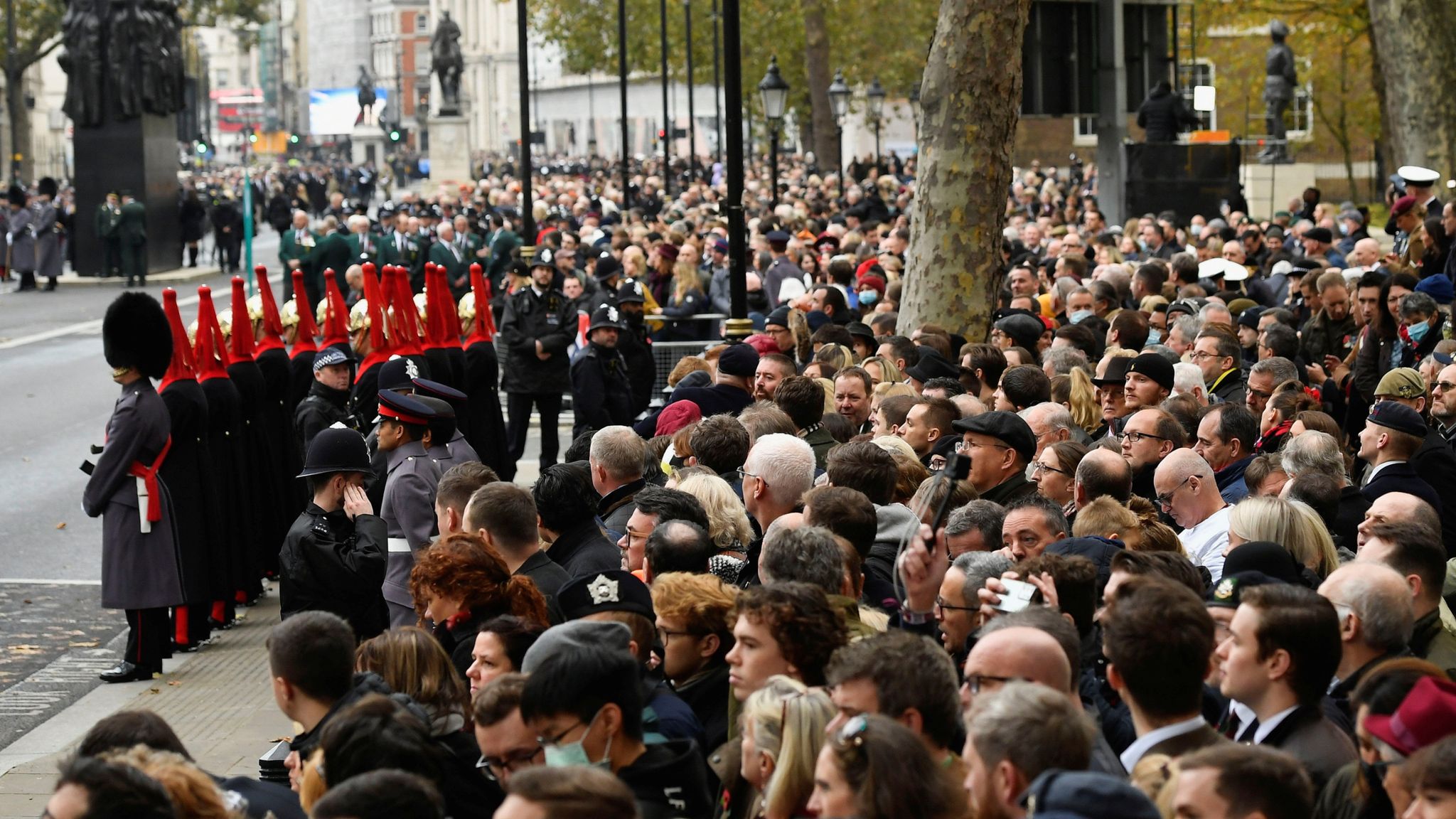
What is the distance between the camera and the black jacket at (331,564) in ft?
27.3

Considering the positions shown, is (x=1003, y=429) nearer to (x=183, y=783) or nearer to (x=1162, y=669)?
(x=1162, y=669)

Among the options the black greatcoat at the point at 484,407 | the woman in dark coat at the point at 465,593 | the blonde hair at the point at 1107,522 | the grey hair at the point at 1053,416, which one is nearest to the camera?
the woman in dark coat at the point at 465,593

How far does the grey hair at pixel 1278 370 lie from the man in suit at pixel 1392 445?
1.60 metres

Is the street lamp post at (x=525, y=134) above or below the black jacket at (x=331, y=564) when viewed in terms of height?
above

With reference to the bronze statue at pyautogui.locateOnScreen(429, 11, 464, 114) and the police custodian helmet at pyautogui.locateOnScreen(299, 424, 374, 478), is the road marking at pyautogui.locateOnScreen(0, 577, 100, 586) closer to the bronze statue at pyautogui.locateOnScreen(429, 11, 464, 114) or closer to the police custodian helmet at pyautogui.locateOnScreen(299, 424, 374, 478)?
the police custodian helmet at pyautogui.locateOnScreen(299, 424, 374, 478)

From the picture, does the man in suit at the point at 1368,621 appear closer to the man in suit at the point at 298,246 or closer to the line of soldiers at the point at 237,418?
the line of soldiers at the point at 237,418

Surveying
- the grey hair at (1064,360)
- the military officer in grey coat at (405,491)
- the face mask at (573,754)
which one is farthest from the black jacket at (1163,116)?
the face mask at (573,754)

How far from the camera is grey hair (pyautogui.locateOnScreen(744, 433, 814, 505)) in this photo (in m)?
7.66

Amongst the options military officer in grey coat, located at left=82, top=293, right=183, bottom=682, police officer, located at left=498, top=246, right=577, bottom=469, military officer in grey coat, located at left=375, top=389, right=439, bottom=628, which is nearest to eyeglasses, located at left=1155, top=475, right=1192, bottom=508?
military officer in grey coat, located at left=375, top=389, right=439, bottom=628

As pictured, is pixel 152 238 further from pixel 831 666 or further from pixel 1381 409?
pixel 831 666

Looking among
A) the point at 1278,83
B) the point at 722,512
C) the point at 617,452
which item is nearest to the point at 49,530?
the point at 617,452

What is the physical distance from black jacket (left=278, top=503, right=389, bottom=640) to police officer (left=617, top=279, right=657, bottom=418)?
7045 millimetres

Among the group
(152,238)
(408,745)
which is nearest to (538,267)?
(408,745)

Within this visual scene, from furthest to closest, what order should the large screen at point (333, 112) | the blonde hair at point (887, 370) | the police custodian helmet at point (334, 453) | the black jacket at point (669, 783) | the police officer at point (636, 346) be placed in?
the large screen at point (333, 112)
the police officer at point (636, 346)
the blonde hair at point (887, 370)
the police custodian helmet at point (334, 453)
the black jacket at point (669, 783)
